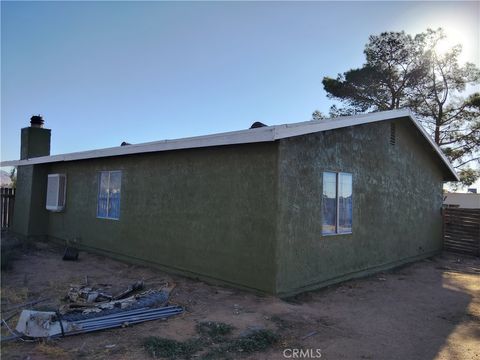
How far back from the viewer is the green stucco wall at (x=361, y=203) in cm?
716

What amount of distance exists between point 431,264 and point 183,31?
32.7ft

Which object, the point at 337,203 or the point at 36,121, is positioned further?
the point at 36,121

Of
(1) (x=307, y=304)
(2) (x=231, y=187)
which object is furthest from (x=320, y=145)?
(1) (x=307, y=304)

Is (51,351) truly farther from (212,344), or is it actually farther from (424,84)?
(424,84)

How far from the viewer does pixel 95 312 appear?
5.69m

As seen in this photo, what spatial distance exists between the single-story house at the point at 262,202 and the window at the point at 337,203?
0.04m

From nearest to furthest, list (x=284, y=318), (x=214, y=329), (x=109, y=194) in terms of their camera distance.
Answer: (x=214, y=329) < (x=284, y=318) < (x=109, y=194)

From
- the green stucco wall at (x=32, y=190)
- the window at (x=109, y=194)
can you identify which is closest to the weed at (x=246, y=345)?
the window at (x=109, y=194)

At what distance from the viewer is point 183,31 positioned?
11094 millimetres

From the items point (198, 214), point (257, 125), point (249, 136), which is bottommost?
point (198, 214)

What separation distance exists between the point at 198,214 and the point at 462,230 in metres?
10.6

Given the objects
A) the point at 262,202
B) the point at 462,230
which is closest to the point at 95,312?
the point at 262,202

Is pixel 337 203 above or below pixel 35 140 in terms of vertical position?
below

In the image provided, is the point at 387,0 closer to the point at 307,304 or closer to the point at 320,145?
the point at 320,145
